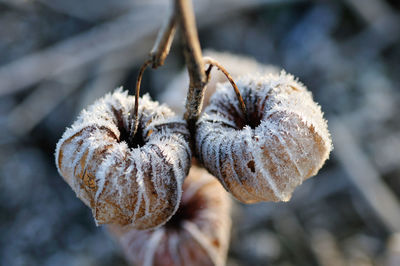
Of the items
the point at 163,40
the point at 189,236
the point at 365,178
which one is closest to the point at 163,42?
the point at 163,40

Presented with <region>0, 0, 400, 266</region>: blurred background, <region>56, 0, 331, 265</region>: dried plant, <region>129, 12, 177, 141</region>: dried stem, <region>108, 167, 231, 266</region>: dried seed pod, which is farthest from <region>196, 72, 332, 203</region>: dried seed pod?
<region>0, 0, 400, 266</region>: blurred background

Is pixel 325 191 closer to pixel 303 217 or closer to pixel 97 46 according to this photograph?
pixel 303 217

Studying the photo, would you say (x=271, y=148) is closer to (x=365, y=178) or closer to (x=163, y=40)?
(x=163, y=40)

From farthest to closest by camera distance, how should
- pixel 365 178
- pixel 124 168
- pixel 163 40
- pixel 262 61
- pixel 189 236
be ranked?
pixel 262 61 → pixel 365 178 → pixel 189 236 → pixel 124 168 → pixel 163 40

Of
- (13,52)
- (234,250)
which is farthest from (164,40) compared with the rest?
(13,52)

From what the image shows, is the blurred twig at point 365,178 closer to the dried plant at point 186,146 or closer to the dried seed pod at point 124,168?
the dried plant at point 186,146

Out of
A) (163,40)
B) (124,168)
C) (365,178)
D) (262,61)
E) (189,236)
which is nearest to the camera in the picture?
(163,40)

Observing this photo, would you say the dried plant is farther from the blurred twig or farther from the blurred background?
the blurred twig

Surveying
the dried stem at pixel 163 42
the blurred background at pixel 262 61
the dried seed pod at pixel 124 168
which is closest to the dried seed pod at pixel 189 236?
the dried seed pod at pixel 124 168
